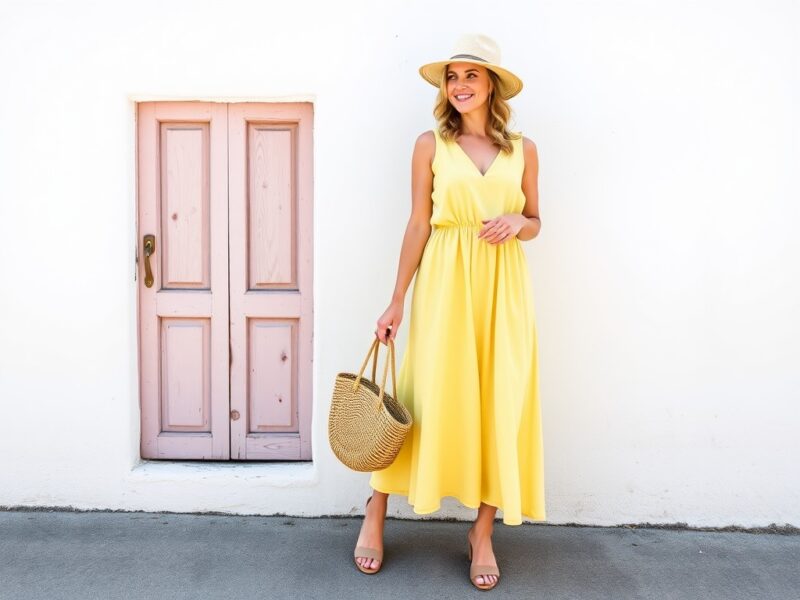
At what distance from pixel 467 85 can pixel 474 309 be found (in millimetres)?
852

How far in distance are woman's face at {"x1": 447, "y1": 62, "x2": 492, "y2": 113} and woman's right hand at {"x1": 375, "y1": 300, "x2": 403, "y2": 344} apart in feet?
2.61

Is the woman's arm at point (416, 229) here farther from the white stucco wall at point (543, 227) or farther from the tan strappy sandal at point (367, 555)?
the tan strappy sandal at point (367, 555)

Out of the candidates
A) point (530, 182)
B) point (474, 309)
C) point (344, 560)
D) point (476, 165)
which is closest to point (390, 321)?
point (474, 309)

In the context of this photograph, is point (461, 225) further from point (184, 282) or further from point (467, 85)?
point (184, 282)

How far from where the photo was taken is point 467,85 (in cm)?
289

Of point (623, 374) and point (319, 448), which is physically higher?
point (623, 374)

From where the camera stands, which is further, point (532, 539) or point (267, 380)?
point (267, 380)

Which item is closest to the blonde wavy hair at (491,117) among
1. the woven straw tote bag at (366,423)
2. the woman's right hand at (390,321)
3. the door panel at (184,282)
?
the woman's right hand at (390,321)

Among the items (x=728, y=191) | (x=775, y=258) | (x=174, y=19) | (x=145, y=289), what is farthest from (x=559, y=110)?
(x=145, y=289)

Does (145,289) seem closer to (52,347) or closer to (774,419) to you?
(52,347)

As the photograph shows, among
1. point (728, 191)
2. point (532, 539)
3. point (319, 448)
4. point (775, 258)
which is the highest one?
point (728, 191)

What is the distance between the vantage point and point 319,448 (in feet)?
11.4

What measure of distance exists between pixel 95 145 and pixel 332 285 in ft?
4.02

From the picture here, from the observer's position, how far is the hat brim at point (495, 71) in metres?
2.84
